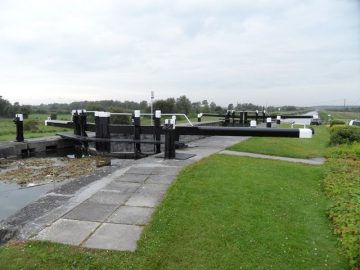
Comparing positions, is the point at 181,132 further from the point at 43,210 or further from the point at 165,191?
the point at 43,210

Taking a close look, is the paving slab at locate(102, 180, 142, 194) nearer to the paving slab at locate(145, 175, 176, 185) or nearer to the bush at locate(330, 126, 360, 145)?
the paving slab at locate(145, 175, 176, 185)

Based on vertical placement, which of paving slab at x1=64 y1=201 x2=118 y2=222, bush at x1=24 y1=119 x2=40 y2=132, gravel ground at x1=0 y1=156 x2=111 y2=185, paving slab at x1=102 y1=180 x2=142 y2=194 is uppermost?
bush at x1=24 y1=119 x2=40 y2=132

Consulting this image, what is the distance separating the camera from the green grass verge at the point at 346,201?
3335 millimetres

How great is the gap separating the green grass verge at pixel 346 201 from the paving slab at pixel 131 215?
88.5 inches

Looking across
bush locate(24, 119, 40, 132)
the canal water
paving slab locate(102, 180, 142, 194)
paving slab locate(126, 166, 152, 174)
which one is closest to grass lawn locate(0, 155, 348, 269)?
paving slab locate(102, 180, 142, 194)

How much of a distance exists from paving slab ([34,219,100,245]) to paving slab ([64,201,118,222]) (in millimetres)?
130

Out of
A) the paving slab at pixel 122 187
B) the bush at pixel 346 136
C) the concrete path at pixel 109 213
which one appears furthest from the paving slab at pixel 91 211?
the bush at pixel 346 136

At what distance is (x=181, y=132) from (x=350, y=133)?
6444mm

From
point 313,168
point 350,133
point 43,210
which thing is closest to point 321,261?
point 43,210

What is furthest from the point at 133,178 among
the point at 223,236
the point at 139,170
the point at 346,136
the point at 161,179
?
the point at 346,136

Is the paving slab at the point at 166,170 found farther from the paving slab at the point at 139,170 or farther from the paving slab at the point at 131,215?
the paving slab at the point at 131,215

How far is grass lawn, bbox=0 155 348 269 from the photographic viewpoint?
10.1 ft

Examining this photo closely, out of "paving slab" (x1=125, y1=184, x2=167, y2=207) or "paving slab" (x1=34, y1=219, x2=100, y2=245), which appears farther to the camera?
"paving slab" (x1=125, y1=184, x2=167, y2=207)

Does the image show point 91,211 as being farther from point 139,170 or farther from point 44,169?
point 44,169
